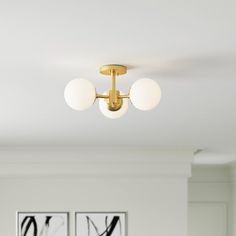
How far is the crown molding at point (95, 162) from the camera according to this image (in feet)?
19.7

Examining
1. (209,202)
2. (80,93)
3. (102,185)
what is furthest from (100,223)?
(80,93)

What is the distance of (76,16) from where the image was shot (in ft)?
6.64

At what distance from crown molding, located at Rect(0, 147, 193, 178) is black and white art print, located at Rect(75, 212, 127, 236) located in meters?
0.40

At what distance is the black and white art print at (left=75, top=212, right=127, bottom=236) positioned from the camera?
19.8 ft

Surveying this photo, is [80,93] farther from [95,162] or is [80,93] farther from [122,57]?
[95,162]

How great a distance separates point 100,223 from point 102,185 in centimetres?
37

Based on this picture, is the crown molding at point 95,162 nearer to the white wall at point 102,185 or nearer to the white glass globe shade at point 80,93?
the white wall at point 102,185

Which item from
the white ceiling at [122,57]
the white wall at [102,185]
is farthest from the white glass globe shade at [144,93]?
the white wall at [102,185]

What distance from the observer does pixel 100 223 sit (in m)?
Result: 6.05

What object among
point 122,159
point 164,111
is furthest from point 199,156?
point 164,111

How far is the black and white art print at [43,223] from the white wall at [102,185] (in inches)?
2.3

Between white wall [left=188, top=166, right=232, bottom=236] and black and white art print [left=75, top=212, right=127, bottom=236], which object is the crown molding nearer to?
black and white art print [left=75, top=212, right=127, bottom=236]

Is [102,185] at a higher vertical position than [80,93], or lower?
lower

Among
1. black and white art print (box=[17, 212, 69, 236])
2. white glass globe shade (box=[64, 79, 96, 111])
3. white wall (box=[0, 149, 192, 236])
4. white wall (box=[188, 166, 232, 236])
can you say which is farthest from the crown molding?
white glass globe shade (box=[64, 79, 96, 111])
